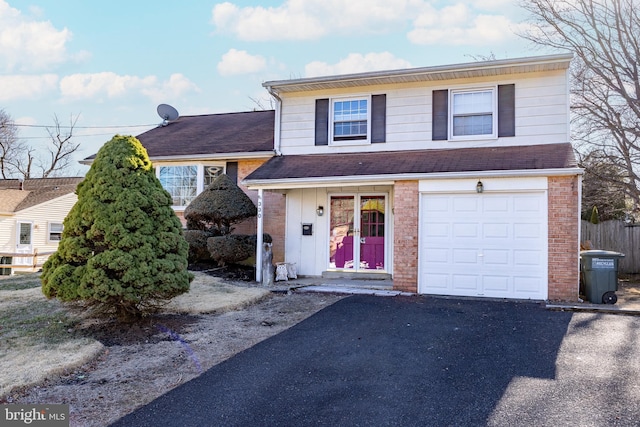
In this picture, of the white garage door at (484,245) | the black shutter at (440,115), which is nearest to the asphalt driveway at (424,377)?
the white garage door at (484,245)

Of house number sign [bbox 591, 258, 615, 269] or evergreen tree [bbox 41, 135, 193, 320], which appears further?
house number sign [bbox 591, 258, 615, 269]

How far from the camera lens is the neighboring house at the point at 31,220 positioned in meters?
22.2

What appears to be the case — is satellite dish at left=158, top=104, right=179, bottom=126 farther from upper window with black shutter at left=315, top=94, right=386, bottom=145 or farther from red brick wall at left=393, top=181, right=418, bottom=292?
red brick wall at left=393, top=181, right=418, bottom=292

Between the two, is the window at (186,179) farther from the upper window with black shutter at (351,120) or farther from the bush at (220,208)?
the upper window with black shutter at (351,120)

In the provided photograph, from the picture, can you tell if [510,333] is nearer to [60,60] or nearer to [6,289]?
[6,289]

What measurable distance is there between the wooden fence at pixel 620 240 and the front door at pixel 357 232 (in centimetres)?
779

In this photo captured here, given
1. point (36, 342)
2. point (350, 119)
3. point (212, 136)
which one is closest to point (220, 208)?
point (212, 136)

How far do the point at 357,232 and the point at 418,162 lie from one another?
252 centimetres

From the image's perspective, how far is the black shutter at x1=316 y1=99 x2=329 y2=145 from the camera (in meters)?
11.8

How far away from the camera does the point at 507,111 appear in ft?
34.1

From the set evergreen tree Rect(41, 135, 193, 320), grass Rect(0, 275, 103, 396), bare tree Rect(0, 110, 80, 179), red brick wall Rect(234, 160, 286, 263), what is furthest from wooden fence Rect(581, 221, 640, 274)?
bare tree Rect(0, 110, 80, 179)

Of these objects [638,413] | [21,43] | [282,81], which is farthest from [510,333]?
[21,43]

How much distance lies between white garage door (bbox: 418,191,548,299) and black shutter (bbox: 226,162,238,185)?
586cm

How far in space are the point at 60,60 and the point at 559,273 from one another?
2457 cm
